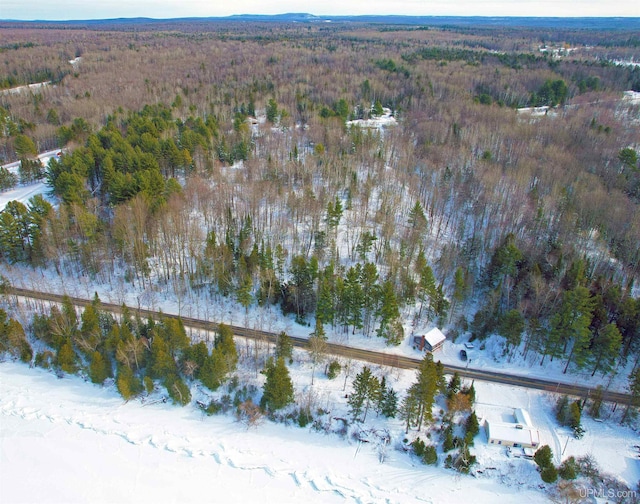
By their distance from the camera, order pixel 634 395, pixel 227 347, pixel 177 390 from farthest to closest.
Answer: pixel 227 347 < pixel 177 390 < pixel 634 395

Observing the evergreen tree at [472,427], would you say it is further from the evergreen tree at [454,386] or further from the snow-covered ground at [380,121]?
the snow-covered ground at [380,121]

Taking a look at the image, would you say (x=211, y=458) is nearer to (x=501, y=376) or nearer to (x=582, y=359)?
(x=501, y=376)

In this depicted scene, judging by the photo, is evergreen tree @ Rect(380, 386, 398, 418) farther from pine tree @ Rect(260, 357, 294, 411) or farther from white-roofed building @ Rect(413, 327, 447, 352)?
white-roofed building @ Rect(413, 327, 447, 352)

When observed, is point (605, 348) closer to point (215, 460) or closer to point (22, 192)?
point (215, 460)

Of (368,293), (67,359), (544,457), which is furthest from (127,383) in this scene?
(544,457)

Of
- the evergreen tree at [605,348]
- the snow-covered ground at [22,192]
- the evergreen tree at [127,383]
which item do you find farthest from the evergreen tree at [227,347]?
the snow-covered ground at [22,192]

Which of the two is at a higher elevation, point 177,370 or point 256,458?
point 177,370

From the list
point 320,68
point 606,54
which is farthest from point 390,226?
point 606,54
